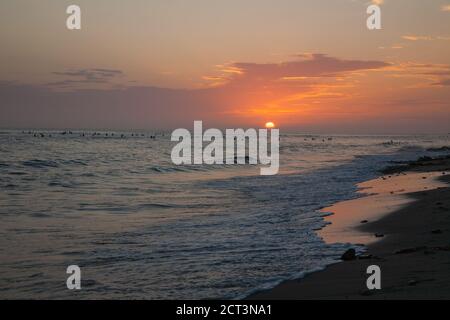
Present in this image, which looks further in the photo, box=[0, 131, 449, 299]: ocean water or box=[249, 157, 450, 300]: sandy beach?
box=[0, 131, 449, 299]: ocean water

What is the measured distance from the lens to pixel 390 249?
10.7 meters

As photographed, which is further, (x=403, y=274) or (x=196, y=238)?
(x=196, y=238)

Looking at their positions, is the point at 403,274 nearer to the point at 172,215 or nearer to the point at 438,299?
the point at 438,299

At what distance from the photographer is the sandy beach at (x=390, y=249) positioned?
7.36 metres

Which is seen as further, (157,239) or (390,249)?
(157,239)

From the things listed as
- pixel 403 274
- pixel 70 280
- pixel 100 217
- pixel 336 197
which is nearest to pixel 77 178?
pixel 100 217

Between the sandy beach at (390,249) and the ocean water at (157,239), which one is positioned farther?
the ocean water at (157,239)

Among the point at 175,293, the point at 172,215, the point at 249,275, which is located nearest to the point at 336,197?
the point at 172,215

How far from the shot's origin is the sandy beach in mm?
7363

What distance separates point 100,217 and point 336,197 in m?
11.2

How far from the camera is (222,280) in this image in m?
8.76

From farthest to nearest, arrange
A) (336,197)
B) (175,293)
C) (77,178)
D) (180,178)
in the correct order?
(180,178) < (77,178) < (336,197) < (175,293)
